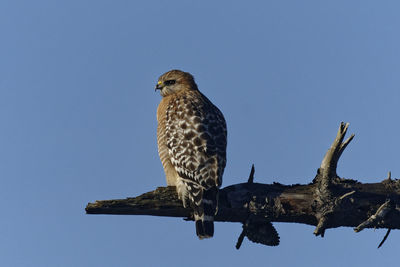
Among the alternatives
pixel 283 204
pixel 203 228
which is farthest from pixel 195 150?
pixel 283 204

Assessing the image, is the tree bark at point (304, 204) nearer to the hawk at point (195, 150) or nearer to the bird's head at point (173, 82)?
the hawk at point (195, 150)

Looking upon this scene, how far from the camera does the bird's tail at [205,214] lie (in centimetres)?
816

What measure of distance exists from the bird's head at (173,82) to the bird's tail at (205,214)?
4.07 meters

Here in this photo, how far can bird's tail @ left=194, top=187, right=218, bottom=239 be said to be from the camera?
8.16 meters

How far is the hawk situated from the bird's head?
2.47ft

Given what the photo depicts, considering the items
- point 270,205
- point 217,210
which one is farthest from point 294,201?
point 217,210

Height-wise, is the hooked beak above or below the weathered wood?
above

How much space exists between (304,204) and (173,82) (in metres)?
4.77

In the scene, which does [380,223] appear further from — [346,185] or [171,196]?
[171,196]

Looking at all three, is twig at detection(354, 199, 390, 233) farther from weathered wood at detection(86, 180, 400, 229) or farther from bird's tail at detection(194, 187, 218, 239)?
bird's tail at detection(194, 187, 218, 239)

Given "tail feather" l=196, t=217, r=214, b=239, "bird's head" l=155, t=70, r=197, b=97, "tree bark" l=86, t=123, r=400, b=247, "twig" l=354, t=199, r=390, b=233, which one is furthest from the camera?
"bird's head" l=155, t=70, r=197, b=97

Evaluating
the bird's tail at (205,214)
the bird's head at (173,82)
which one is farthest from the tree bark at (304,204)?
the bird's head at (173,82)

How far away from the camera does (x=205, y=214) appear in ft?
26.8

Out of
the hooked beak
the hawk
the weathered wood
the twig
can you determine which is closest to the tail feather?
the hawk
